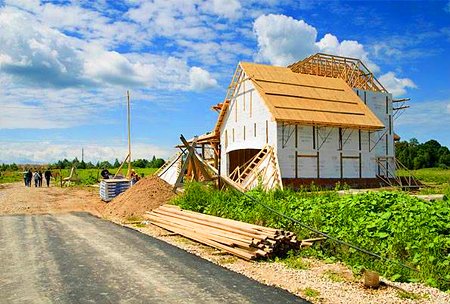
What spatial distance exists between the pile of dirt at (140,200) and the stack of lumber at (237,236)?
4800 millimetres

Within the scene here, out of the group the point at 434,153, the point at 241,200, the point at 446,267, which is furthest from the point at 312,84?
the point at 434,153

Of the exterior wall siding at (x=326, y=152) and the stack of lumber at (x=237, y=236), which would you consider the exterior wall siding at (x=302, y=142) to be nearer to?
the exterior wall siding at (x=326, y=152)

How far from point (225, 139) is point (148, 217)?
18.1 metres

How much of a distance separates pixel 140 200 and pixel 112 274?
11005mm

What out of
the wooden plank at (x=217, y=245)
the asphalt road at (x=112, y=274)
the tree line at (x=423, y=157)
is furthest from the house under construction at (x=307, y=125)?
the tree line at (x=423, y=157)

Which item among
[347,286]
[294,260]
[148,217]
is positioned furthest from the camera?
[148,217]

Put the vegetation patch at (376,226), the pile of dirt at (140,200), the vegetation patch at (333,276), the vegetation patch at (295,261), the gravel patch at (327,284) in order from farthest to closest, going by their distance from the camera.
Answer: the pile of dirt at (140,200), the vegetation patch at (295,261), the vegetation patch at (376,226), the vegetation patch at (333,276), the gravel patch at (327,284)

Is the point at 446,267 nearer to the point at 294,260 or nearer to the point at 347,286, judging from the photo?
the point at 347,286

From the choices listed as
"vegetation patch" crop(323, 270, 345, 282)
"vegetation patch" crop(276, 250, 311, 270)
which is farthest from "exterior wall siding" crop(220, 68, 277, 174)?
"vegetation patch" crop(323, 270, 345, 282)

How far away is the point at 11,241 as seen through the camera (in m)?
12.8

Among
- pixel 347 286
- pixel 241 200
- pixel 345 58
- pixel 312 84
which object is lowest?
pixel 347 286

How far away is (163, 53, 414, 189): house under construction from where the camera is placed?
91.5ft

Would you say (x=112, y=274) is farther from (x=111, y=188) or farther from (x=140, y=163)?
(x=140, y=163)

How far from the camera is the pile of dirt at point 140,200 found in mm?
18859
